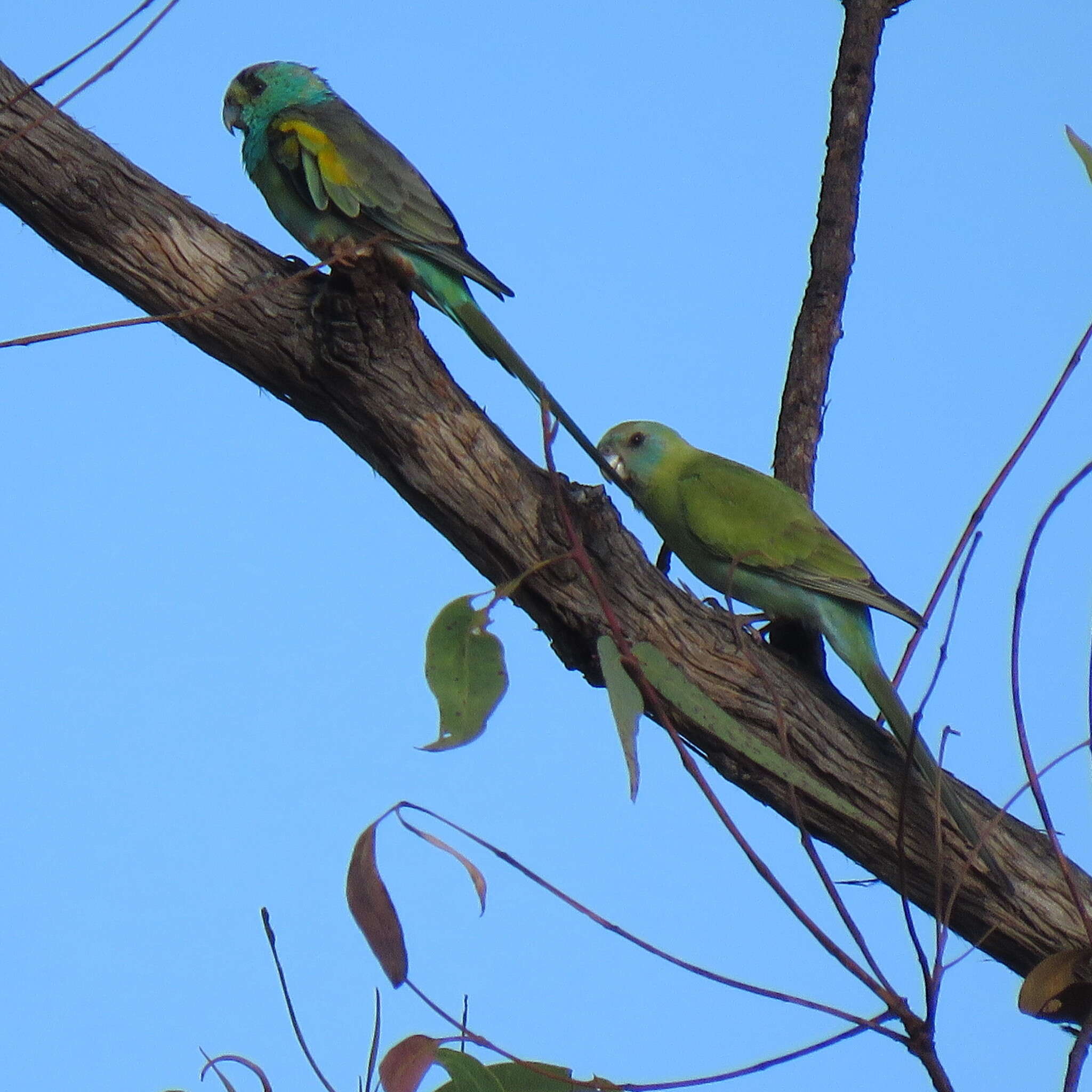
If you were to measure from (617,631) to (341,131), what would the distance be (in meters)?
3.20

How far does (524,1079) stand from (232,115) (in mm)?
4184

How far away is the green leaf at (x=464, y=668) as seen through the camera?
85.8 inches

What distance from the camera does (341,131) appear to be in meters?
4.50

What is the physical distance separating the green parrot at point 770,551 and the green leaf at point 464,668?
151 centimetres

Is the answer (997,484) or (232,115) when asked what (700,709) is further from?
(232,115)

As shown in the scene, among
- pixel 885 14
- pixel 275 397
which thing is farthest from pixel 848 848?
pixel 885 14

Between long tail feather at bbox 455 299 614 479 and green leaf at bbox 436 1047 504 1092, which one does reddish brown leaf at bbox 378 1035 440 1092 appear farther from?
long tail feather at bbox 455 299 614 479

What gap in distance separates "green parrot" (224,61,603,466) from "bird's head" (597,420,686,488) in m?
0.56

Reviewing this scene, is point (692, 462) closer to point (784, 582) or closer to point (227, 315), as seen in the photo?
point (784, 582)

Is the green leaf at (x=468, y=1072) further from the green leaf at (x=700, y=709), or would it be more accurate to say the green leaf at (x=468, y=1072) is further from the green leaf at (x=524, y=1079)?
the green leaf at (x=700, y=709)

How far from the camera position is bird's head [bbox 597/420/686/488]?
449 cm

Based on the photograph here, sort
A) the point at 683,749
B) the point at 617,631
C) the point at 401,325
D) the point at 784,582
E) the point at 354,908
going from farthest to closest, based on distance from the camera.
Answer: the point at 784,582, the point at 401,325, the point at 354,908, the point at 617,631, the point at 683,749

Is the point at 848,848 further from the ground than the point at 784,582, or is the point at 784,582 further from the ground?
the point at 784,582

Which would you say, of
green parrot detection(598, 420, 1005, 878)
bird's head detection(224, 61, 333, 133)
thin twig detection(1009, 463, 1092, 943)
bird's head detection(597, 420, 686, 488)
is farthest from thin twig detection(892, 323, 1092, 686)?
bird's head detection(224, 61, 333, 133)
